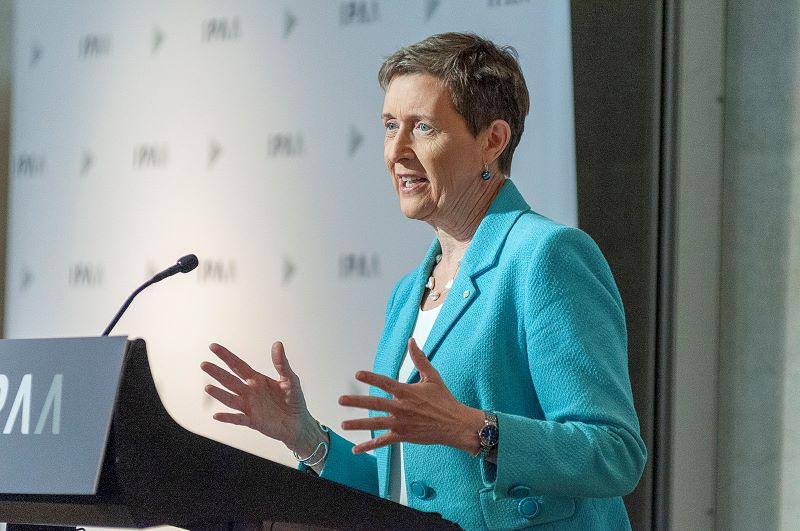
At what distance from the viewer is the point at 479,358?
5.19ft

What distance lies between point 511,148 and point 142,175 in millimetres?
1893

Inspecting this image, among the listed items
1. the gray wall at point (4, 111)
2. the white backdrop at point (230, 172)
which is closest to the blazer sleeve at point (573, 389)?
the white backdrop at point (230, 172)

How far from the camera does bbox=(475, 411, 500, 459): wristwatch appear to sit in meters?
1.36

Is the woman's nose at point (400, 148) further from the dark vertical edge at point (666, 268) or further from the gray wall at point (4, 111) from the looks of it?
the gray wall at point (4, 111)

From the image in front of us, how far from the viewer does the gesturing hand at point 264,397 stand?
5.08 ft

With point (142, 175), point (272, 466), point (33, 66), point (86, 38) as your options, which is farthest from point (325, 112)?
point (272, 466)

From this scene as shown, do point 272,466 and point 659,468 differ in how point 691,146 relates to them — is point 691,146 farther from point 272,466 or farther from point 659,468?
point 272,466

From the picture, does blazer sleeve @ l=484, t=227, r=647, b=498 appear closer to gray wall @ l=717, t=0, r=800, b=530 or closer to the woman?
the woman

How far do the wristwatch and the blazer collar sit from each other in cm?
30

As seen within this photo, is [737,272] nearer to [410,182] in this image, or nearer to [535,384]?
[410,182]

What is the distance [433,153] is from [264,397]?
528mm

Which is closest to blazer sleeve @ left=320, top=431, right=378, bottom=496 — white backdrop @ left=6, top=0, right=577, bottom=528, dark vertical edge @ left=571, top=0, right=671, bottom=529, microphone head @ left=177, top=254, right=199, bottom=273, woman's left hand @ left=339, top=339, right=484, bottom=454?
microphone head @ left=177, top=254, right=199, bottom=273

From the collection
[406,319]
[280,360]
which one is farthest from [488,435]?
[406,319]

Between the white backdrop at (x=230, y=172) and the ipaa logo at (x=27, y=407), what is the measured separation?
157 centimetres
